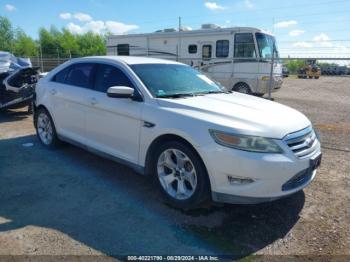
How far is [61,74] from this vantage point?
575 centimetres

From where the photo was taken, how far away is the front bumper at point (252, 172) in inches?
130

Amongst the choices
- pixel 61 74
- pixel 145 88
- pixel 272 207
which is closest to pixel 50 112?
pixel 61 74

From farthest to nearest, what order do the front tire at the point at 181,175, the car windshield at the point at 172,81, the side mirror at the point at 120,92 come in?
the car windshield at the point at 172,81, the side mirror at the point at 120,92, the front tire at the point at 181,175

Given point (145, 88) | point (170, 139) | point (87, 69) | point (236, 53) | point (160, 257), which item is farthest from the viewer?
point (236, 53)

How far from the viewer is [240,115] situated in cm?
364

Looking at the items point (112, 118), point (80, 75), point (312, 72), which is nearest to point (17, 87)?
point (80, 75)

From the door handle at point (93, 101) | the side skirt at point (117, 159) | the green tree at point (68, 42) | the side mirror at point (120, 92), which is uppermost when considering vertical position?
the green tree at point (68, 42)

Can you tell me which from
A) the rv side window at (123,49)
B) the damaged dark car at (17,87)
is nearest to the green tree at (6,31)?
the rv side window at (123,49)

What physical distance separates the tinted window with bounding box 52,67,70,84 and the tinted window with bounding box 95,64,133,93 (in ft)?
3.19

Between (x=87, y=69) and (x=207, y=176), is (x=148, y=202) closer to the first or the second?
(x=207, y=176)

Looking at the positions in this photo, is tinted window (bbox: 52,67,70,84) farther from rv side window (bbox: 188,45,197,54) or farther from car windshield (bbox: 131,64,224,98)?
rv side window (bbox: 188,45,197,54)

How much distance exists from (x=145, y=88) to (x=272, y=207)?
2093 millimetres

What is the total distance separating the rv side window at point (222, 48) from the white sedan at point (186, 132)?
8798 mm

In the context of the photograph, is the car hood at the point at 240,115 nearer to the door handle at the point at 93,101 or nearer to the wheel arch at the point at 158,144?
the wheel arch at the point at 158,144
